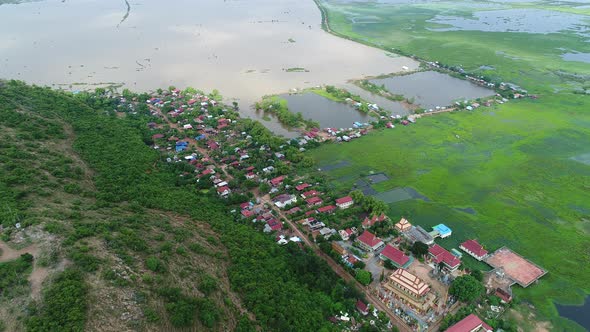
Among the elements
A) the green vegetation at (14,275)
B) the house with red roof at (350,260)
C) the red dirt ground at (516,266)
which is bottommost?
the red dirt ground at (516,266)

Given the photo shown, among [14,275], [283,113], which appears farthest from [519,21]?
[14,275]

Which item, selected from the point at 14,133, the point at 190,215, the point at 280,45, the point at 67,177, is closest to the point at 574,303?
the point at 190,215

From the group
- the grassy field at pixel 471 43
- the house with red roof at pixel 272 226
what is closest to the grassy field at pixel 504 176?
the house with red roof at pixel 272 226

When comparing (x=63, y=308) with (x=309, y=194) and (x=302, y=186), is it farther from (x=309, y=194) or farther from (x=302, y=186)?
(x=302, y=186)

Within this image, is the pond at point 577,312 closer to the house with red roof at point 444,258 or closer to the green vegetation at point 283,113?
the house with red roof at point 444,258

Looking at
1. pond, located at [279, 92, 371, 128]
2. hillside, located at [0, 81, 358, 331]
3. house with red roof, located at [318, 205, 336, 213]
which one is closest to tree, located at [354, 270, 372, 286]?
hillside, located at [0, 81, 358, 331]

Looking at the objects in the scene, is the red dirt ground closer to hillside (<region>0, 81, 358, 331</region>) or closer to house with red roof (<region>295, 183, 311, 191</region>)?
hillside (<region>0, 81, 358, 331</region>)

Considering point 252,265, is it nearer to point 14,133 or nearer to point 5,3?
point 14,133
